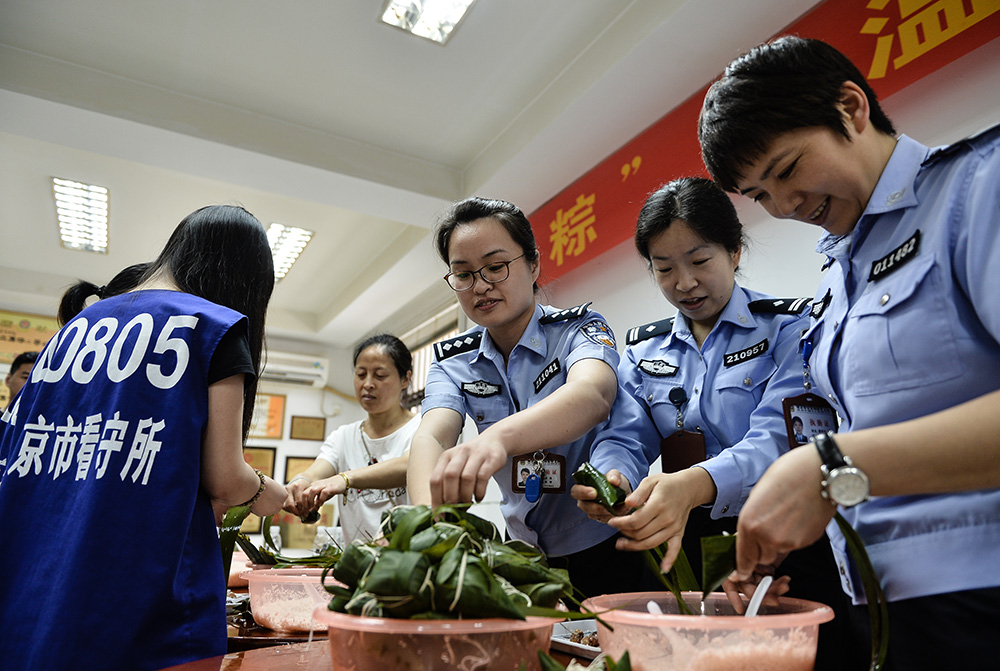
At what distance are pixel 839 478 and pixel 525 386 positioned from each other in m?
0.95

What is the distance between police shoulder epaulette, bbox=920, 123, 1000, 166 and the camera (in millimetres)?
806

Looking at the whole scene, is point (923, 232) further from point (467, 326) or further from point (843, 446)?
point (467, 326)

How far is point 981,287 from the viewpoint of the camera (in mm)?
750

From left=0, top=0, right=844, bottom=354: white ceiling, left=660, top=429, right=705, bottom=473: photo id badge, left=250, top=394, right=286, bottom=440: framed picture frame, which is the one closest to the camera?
left=660, top=429, right=705, bottom=473: photo id badge

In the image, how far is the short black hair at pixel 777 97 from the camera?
0.92 metres

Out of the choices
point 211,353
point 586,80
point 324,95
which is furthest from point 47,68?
point 211,353

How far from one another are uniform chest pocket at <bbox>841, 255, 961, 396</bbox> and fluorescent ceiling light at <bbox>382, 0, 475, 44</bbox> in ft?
8.81

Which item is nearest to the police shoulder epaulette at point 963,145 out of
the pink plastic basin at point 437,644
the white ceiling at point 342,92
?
the pink plastic basin at point 437,644

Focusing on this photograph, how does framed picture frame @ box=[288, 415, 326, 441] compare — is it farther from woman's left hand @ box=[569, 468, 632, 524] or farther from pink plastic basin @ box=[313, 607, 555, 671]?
pink plastic basin @ box=[313, 607, 555, 671]

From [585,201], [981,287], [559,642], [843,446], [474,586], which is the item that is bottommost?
[559,642]

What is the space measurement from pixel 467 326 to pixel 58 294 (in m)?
4.41

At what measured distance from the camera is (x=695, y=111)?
9.88 feet

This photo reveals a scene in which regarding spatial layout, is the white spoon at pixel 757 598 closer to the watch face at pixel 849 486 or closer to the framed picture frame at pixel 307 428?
the watch face at pixel 849 486

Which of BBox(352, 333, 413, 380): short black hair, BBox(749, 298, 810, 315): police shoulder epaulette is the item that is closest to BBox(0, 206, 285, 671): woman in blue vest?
BBox(749, 298, 810, 315): police shoulder epaulette
